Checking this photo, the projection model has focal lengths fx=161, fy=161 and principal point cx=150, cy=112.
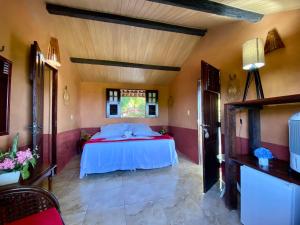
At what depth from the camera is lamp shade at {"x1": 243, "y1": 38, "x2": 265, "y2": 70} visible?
182 cm

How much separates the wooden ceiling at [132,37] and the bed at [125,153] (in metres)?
2.02

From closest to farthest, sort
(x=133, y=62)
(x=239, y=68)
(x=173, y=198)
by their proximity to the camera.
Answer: (x=173, y=198) → (x=239, y=68) → (x=133, y=62)

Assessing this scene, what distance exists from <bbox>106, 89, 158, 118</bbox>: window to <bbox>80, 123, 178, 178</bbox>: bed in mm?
1706

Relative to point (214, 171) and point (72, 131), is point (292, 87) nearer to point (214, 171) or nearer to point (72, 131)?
point (214, 171)

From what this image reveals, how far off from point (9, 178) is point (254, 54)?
8.62ft

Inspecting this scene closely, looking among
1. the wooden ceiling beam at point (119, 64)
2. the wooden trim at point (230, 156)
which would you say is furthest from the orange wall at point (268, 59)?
the wooden ceiling beam at point (119, 64)

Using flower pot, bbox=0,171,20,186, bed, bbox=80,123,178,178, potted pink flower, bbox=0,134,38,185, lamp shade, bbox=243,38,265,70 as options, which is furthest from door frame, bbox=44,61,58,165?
lamp shade, bbox=243,38,265,70

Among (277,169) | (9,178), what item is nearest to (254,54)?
(277,169)

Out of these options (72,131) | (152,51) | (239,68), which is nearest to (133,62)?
(152,51)

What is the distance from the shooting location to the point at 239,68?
2.56 metres

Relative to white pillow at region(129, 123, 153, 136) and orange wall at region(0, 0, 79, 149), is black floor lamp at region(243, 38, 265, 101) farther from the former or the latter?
orange wall at region(0, 0, 79, 149)

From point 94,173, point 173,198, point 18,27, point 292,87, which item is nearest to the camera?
point 292,87

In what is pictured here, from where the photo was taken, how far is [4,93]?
1590 mm

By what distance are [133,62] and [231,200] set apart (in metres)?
3.82
